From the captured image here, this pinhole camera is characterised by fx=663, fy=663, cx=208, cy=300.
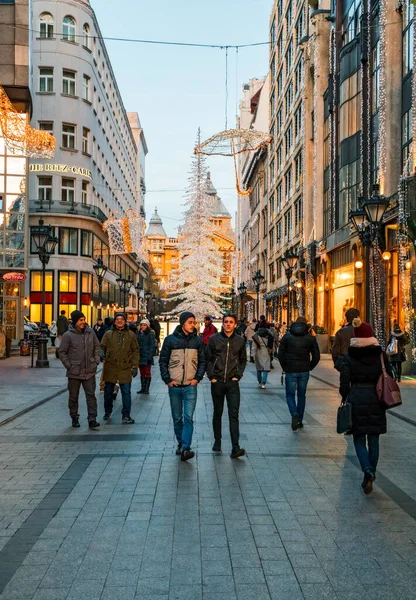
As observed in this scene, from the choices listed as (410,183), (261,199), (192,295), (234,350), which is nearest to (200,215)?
(192,295)

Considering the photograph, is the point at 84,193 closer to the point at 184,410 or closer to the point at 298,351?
the point at 298,351

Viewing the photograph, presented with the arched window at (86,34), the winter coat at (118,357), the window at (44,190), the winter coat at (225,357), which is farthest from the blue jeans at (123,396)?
the arched window at (86,34)

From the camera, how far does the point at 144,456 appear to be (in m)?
8.53

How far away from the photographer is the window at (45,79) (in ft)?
155

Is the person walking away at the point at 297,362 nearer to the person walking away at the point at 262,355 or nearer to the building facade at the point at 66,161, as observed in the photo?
the person walking away at the point at 262,355

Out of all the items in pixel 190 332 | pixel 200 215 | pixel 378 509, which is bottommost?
pixel 378 509

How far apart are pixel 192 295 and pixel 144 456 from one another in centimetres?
4079

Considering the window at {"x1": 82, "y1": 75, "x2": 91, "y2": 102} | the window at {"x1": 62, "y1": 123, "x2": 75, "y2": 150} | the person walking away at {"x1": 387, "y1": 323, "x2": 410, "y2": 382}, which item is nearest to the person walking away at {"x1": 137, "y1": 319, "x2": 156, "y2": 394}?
the person walking away at {"x1": 387, "y1": 323, "x2": 410, "y2": 382}

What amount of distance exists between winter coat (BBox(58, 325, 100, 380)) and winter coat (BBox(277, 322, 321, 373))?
3.14 m

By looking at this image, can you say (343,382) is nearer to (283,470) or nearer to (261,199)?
(283,470)

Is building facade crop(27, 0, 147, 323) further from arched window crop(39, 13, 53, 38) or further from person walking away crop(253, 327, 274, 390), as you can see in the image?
person walking away crop(253, 327, 274, 390)

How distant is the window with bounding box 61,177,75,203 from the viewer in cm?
4741

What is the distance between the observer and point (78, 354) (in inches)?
433

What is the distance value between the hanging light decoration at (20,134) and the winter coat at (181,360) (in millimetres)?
14108
